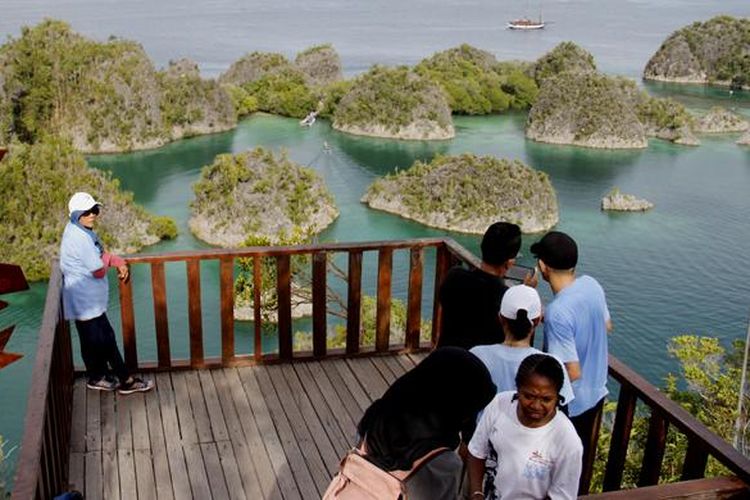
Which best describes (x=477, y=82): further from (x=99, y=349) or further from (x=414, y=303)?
(x=99, y=349)

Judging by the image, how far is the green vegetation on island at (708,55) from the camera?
96.1 meters

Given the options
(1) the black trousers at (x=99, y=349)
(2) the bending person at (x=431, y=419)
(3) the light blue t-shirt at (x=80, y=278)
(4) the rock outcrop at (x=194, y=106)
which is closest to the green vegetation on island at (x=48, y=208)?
(4) the rock outcrop at (x=194, y=106)

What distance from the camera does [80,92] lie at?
55438 millimetres

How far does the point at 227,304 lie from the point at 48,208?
3369cm

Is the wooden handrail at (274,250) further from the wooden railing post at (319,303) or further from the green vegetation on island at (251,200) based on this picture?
the green vegetation on island at (251,200)

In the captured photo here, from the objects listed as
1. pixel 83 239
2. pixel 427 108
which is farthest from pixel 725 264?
pixel 83 239

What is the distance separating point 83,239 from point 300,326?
24561 mm

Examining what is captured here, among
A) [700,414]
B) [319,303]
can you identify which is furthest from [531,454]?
[700,414]

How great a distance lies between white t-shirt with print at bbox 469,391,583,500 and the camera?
2.49 meters

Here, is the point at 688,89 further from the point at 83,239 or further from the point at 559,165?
the point at 83,239

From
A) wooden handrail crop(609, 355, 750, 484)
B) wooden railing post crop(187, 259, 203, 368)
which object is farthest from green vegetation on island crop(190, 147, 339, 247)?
wooden handrail crop(609, 355, 750, 484)

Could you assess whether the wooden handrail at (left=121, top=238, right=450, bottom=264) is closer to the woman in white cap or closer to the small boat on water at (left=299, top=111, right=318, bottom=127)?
the woman in white cap

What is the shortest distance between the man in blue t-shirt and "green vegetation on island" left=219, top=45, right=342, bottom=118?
69019 millimetres

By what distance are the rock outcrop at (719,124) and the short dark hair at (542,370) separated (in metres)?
73.5
